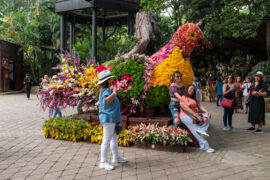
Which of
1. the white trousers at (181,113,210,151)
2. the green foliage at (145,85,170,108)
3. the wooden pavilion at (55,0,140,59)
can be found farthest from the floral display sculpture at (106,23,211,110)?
the wooden pavilion at (55,0,140,59)

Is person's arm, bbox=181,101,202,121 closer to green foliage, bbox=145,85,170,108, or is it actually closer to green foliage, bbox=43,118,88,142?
green foliage, bbox=145,85,170,108

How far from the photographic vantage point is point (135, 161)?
13.5 feet

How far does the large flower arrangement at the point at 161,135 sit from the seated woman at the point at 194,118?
21cm

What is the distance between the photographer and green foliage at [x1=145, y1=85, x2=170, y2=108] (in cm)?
527

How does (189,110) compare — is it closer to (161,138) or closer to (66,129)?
(161,138)

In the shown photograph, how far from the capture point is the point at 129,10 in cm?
1283

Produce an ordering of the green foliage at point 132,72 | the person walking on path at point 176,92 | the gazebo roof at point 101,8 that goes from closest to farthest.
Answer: the person walking on path at point 176,92, the green foliage at point 132,72, the gazebo roof at point 101,8

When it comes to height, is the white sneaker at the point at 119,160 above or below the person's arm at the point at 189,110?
below

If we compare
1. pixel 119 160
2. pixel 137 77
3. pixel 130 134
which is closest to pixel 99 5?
pixel 137 77

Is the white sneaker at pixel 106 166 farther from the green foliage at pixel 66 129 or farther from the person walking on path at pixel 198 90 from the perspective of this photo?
the person walking on path at pixel 198 90

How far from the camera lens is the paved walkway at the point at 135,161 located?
139 inches

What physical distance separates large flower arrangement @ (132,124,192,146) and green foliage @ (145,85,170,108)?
0.64 m

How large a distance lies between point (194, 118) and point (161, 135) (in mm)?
743

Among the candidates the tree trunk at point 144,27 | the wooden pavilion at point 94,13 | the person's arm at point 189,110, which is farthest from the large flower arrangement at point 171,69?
the wooden pavilion at point 94,13
